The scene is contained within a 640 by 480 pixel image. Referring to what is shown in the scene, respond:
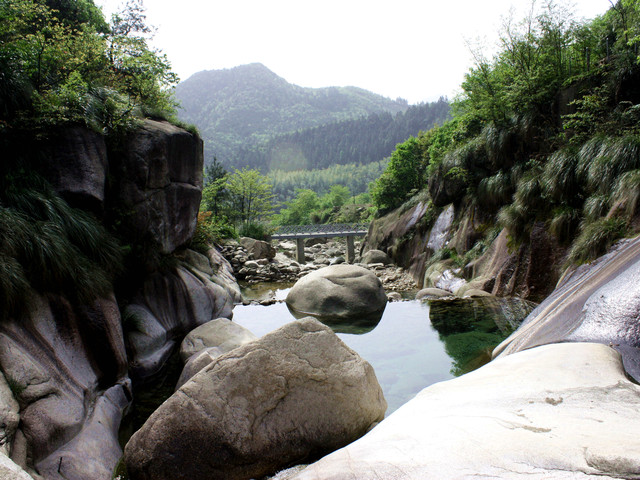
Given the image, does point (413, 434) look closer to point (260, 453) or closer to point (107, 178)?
point (260, 453)

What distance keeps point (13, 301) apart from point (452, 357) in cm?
617

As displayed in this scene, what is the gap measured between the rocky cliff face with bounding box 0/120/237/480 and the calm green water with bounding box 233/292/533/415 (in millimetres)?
2358

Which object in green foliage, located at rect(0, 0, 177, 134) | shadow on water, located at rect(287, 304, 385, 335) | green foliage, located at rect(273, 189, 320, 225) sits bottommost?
green foliage, located at rect(273, 189, 320, 225)

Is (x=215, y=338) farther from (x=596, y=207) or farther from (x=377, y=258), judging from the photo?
(x=377, y=258)

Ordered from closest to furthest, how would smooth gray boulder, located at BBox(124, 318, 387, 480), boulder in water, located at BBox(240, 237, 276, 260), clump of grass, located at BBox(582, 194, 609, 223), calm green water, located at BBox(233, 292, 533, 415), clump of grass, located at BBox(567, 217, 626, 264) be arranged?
smooth gray boulder, located at BBox(124, 318, 387, 480) → calm green water, located at BBox(233, 292, 533, 415) → clump of grass, located at BBox(567, 217, 626, 264) → clump of grass, located at BBox(582, 194, 609, 223) → boulder in water, located at BBox(240, 237, 276, 260)

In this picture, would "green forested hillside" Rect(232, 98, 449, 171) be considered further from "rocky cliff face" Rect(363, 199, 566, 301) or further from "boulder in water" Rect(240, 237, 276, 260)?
"rocky cliff face" Rect(363, 199, 566, 301)

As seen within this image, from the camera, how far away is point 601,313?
419 centimetres

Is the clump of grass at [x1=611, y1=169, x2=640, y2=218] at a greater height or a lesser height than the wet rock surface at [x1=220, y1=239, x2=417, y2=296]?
greater

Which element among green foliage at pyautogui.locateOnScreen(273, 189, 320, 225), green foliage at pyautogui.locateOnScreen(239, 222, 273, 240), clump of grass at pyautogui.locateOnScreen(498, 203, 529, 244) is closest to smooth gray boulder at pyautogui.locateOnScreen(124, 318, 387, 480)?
clump of grass at pyautogui.locateOnScreen(498, 203, 529, 244)

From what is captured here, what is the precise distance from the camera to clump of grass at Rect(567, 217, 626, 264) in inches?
250

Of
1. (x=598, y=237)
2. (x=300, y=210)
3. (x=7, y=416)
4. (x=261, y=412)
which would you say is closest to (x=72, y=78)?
(x=7, y=416)

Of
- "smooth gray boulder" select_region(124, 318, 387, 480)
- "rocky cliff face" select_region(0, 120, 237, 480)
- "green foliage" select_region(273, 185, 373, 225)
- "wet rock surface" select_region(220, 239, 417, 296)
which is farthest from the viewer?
"green foliage" select_region(273, 185, 373, 225)

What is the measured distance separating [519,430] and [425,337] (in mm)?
5449

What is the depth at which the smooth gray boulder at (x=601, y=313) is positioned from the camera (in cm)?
381
